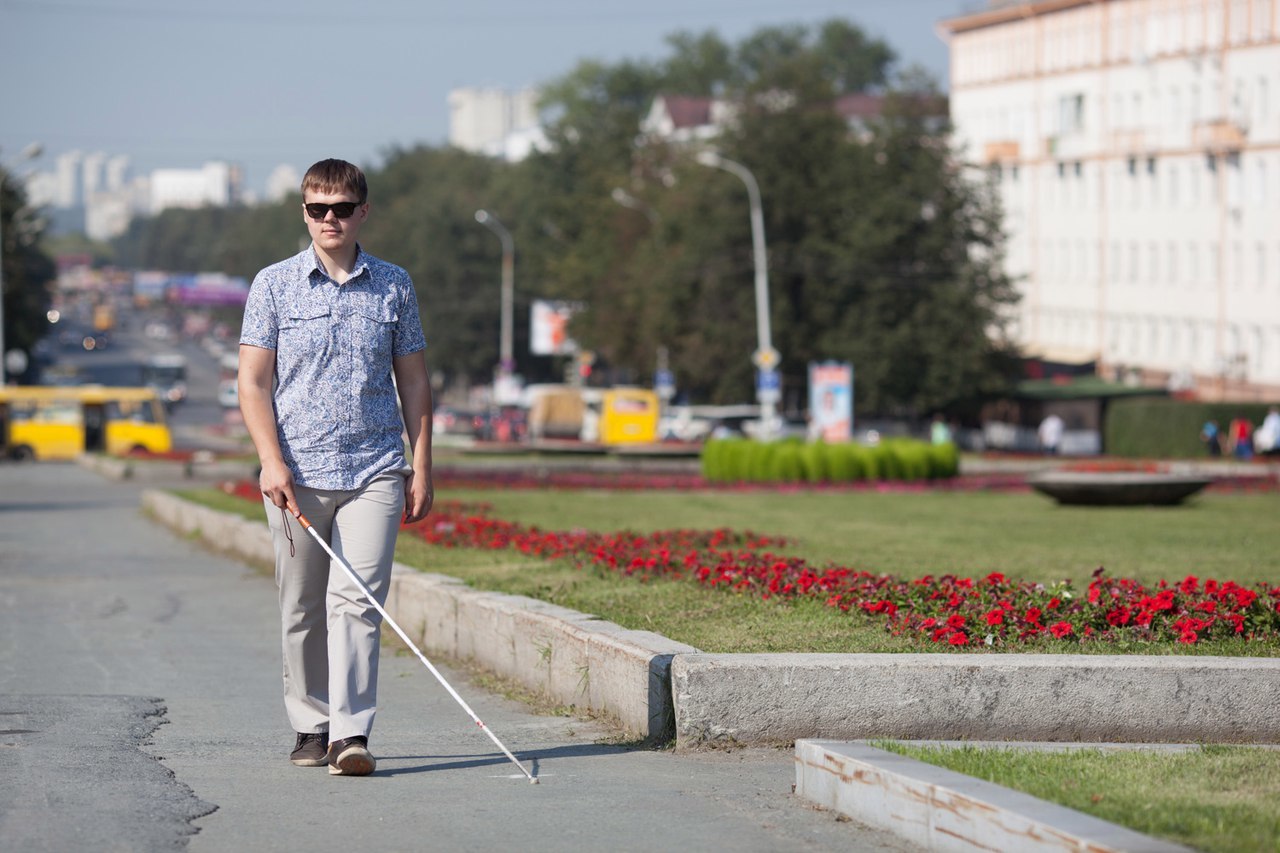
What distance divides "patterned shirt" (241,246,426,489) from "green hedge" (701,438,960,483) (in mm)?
25891

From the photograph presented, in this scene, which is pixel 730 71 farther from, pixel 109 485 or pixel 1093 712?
pixel 1093 712

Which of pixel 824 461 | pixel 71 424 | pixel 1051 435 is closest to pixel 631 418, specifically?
pixel 1051 435

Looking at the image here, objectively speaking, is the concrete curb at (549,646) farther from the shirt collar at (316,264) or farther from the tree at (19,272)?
the tree at (19,272)

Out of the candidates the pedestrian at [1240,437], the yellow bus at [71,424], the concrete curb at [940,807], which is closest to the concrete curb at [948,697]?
the concrete curb at [940,807]

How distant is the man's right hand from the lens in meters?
6.86

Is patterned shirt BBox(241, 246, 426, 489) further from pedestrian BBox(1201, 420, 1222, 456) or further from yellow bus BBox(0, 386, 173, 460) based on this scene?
yellow bus BBox(0, 386, 173, 460)

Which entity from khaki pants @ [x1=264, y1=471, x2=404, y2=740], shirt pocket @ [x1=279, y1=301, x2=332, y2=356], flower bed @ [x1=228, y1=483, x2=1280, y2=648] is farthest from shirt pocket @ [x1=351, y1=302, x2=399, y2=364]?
flower bed @ [x1=228, y1=483, x2=1280, y2=648]

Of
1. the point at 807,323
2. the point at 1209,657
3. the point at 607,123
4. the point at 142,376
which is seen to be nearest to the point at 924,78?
the point at 607,123

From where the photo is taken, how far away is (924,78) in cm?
9425

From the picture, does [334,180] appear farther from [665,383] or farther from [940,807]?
[665,383]

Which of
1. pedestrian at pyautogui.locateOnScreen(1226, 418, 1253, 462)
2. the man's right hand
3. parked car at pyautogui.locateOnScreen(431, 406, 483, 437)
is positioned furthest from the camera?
parked car at pyautogui.locateOnScreen(431, 406, 483, 437)

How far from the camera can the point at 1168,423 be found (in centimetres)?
5897

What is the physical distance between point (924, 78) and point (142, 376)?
48077 millimetres

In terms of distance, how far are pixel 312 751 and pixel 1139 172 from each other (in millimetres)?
75893
